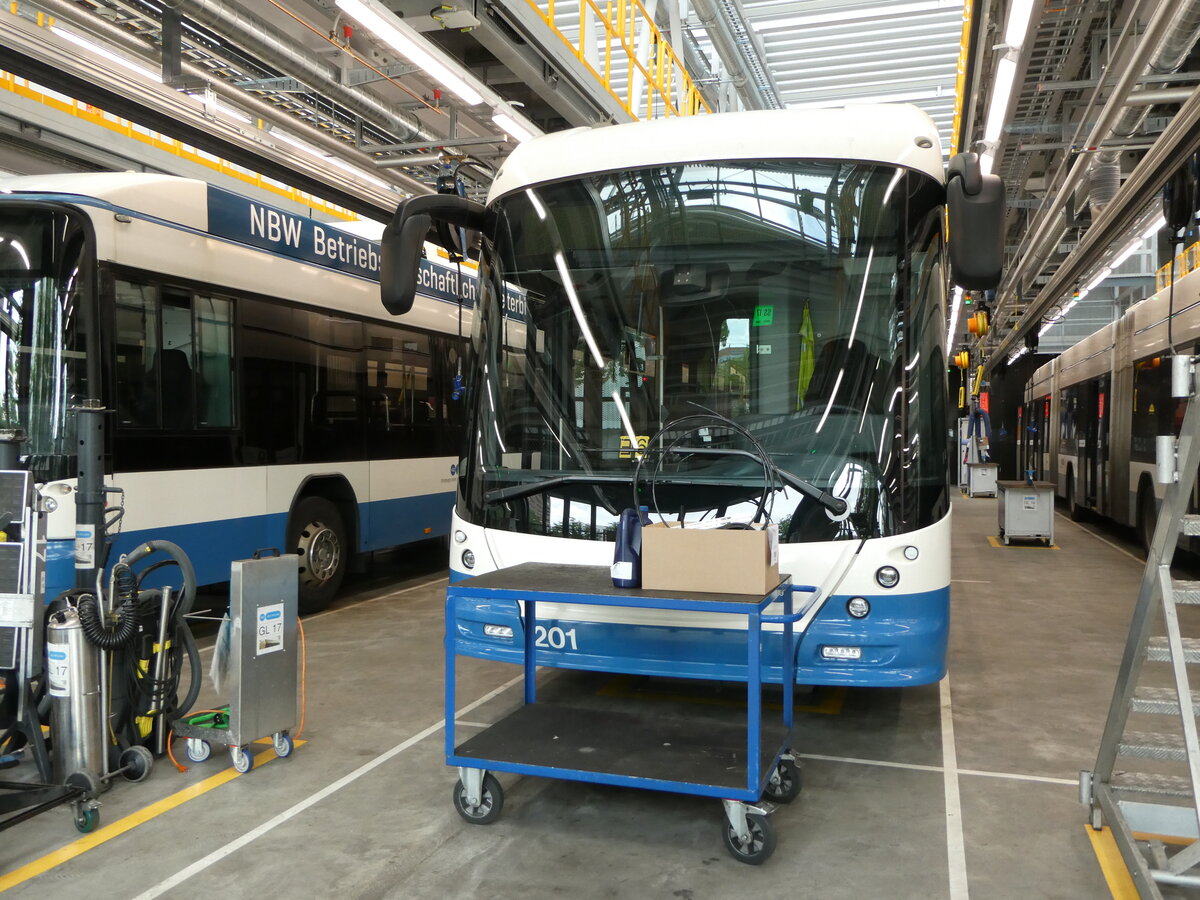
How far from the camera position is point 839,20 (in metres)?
12.2

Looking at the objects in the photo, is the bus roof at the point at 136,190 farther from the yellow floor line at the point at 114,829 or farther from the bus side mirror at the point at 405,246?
the yellow floor line at the point at 114,829

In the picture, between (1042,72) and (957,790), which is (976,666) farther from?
(1042,72)

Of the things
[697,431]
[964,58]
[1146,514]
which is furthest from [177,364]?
[1146,514]

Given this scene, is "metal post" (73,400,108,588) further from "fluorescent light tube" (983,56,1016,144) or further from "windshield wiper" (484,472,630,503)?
"fluorescent light tube" (983,56,1016,144)

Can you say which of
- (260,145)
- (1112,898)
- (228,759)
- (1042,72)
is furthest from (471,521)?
(1042,72)

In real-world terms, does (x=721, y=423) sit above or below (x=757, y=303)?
below

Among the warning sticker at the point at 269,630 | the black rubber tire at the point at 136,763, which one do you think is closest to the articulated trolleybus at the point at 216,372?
the warning sticker at the point at 269,630

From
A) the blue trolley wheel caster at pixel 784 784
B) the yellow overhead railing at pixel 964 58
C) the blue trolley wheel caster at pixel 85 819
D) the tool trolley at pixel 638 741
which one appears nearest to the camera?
the tool trolley at pixel 638 741

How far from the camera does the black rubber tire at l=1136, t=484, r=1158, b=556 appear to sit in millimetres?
10727

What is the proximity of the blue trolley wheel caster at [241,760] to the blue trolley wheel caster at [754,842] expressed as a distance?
219 centimetres

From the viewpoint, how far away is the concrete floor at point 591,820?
10.8ft

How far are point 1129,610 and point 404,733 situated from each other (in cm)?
653

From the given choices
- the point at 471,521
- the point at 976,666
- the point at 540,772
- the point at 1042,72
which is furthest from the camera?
the point at 1042,72

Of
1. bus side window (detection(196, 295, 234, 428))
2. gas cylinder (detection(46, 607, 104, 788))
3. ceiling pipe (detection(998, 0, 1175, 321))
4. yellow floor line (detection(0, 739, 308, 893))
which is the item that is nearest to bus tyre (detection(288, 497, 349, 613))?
bus side window (detection(196, 295, 234, 428))
